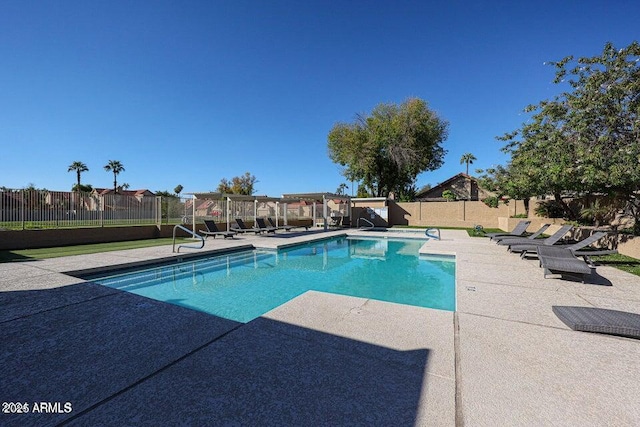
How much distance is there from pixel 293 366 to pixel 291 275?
17.4 ft

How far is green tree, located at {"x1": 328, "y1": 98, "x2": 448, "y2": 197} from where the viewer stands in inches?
1051

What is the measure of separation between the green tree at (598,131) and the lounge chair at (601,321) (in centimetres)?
616

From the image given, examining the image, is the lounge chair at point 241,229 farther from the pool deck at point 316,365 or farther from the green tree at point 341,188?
the green tree at point 341,188

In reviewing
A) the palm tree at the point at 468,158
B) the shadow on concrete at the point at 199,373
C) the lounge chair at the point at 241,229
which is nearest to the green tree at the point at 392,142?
the lounge chair at the point at 241,229

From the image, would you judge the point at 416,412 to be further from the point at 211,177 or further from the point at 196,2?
the point at 211,177

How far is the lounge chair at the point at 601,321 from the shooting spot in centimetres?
308

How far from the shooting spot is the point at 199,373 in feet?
7.82

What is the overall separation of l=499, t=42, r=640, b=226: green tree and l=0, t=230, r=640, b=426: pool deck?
5563 mm

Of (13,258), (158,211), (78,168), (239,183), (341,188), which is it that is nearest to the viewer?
(13,258)

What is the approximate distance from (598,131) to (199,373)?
12918 mm

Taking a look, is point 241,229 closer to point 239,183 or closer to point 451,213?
point 451,213

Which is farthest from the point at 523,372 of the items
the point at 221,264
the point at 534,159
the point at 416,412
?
the point at 534,159

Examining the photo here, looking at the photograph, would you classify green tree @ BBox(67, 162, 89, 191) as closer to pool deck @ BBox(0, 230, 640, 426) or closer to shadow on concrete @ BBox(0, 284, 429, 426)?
pool deck @ BBox(0, 230, 640, 426)

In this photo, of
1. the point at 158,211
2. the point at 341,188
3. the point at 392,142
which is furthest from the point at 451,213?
the point at 341,188
